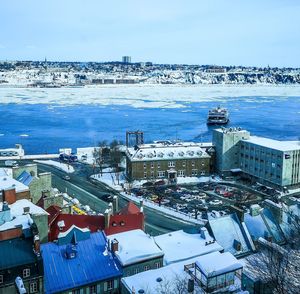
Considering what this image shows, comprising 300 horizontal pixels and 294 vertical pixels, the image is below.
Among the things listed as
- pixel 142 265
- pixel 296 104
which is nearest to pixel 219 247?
pixel 142 265

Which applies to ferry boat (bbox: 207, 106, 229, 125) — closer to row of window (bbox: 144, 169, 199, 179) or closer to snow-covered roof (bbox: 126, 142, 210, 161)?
snow-covered roof (bbox: 126, 142, 210, 161)

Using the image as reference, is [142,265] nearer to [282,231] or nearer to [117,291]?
[117,291]

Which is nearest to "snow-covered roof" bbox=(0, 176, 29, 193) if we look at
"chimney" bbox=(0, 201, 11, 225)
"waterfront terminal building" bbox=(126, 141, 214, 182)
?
"chimney" bbox=(0, 201, 11, 225)

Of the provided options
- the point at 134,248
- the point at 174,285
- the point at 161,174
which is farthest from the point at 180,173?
the point at 174,285

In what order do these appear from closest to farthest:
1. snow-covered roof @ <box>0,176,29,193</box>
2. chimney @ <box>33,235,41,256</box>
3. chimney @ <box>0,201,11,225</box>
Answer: chimney @ <box>33,235,41,256</box> < chimney @ <box>0,201,11,225</box> < snow-covered roof @ <box>0,176,29,193</box>

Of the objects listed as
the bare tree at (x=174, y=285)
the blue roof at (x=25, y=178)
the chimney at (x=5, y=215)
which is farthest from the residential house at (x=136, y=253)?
the blue roof at (x=25, y=178)
